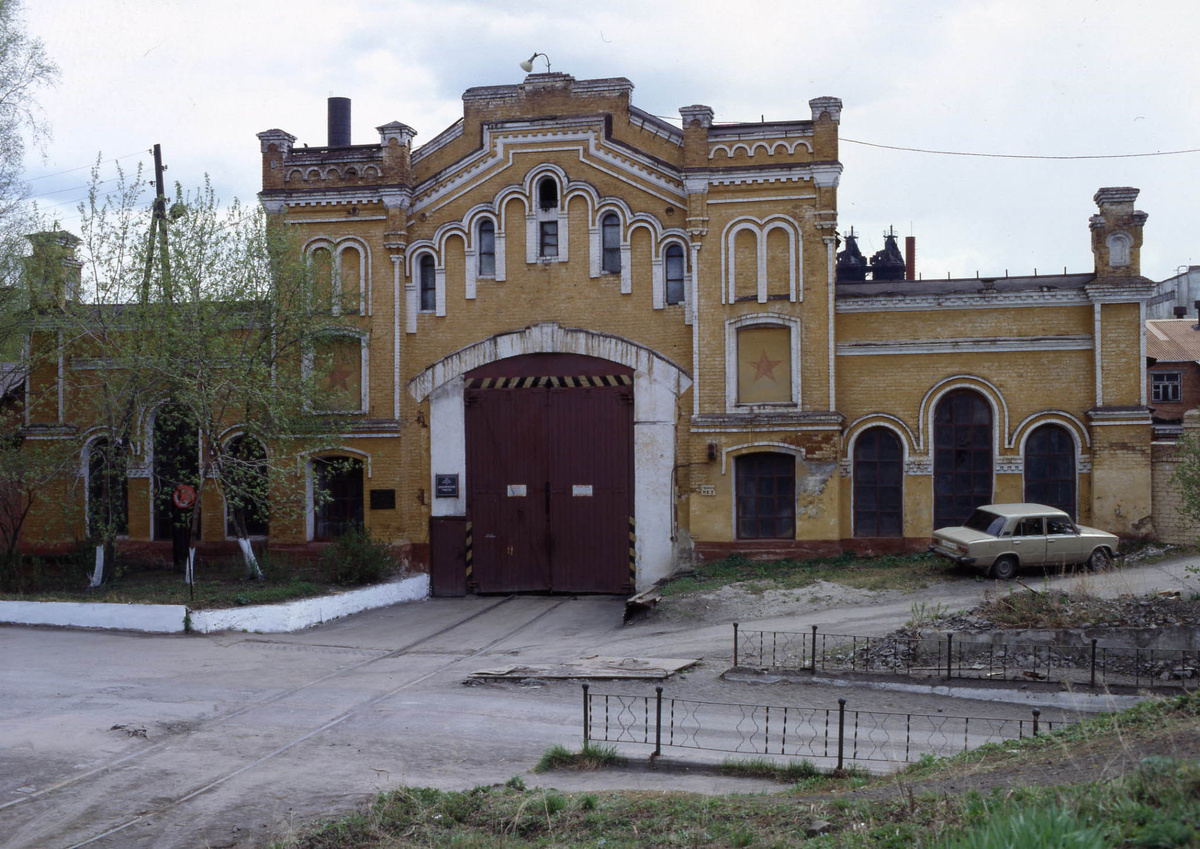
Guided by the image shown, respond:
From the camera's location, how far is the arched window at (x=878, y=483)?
22141 mm

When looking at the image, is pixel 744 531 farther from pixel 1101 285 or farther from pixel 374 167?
pixel 374 167

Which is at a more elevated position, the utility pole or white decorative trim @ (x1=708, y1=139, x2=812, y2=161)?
white decorative trim @ (x1=708, y1=139, x2=812, y2=161)

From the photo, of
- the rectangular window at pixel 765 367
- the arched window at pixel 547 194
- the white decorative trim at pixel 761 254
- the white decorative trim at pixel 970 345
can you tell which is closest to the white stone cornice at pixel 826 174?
the white decorative trim at pixel 761 254

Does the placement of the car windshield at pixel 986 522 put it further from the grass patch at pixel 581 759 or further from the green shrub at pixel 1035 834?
the green shrub at pixel 1035 834

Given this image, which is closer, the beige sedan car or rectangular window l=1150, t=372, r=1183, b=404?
the beige sedan car

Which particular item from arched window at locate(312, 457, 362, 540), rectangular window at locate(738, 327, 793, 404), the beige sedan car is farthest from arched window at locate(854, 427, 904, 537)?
arched window at locate(312, 457, 362, 540)

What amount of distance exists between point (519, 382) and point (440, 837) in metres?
15.4

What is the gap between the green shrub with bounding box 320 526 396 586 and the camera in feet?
68.1

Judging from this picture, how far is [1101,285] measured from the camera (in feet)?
69.6

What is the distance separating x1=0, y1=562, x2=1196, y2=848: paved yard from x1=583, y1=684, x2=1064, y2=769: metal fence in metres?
0.49

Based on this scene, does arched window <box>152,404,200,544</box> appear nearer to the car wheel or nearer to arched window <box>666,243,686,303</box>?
arched window <box>666,243,686,303</box>

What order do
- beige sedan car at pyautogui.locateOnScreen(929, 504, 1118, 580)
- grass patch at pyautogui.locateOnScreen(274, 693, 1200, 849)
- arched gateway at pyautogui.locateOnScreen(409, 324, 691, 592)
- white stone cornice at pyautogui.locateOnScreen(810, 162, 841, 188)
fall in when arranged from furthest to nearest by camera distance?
1. arched gateway at pyautogui.locateOnScreen(409, 324, 691, 592)
2. white stone cornice at pyautogui.locateOnScreen(810, 162, 841, 188)
3. beige sedan car at pyautogui.locateOnScreen(929, 504, 1118, 580)
4. grass patch at pyautogui.locateOnScreen(274, 693, 1200, 849)

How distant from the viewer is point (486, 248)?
22.9m

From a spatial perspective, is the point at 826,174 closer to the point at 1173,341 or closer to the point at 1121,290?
the point at 1121,290
